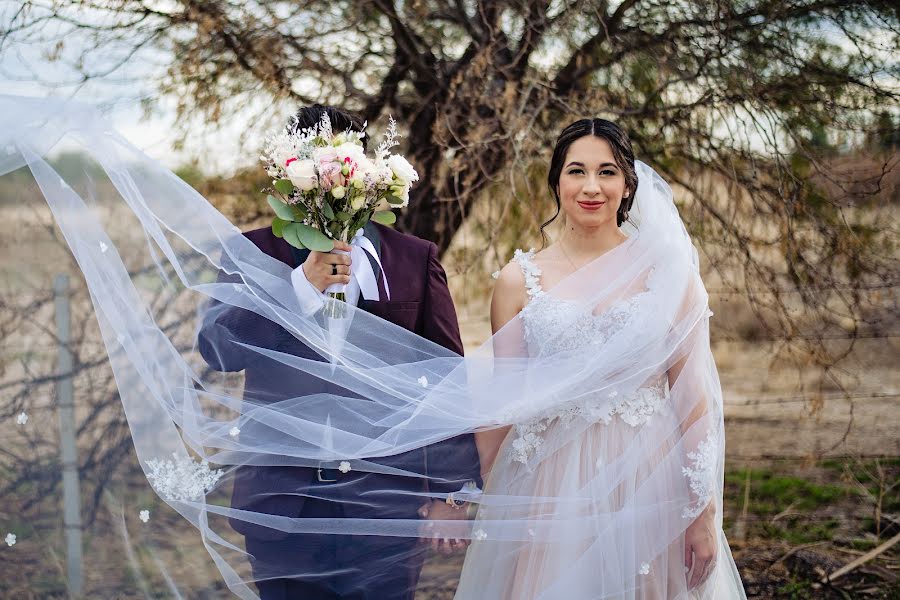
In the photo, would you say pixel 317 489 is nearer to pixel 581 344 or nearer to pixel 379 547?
pixel 379 547

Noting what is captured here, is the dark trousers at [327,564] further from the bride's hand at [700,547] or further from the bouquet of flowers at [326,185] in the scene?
the bride's hand at [700,547]

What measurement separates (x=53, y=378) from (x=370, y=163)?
118 cm

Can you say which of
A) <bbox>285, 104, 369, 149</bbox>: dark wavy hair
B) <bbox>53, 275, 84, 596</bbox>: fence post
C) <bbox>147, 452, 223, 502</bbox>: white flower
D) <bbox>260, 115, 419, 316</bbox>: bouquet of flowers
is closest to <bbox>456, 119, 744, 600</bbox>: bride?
<bbox>260, 115, 419, 316</bbox>: bouquet of flowers

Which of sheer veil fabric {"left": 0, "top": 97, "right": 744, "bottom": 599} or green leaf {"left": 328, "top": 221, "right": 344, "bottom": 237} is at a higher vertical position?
green leaf {"left": 328, "top": 221, "right": 344, "bottom": 237}

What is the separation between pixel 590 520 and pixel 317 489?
Result: 2.61 feet

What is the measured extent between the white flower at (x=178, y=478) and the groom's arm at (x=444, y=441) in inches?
25.4

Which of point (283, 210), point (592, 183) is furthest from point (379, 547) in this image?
point (592, 183)

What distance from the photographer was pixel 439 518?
8.85 ft

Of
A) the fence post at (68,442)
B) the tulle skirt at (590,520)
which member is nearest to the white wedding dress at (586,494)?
the tulle skirt at (590,520)

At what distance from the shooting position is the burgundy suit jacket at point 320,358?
2.60 metres

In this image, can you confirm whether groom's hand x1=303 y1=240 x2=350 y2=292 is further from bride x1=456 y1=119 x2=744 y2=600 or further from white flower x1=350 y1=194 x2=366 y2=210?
bride x1=456 y1=119 x2=744 y2=600

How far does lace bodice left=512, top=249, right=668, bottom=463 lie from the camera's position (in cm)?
268

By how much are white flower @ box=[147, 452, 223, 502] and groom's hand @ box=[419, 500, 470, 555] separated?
63cm

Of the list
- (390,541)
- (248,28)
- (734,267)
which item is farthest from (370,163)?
(734,267)
